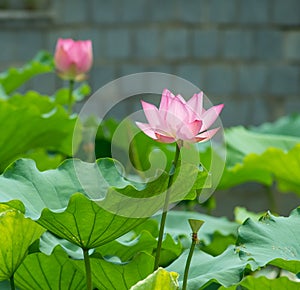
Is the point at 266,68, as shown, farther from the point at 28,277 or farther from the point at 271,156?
the point at 28,277

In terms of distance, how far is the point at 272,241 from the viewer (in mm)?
959

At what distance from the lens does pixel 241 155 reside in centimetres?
189

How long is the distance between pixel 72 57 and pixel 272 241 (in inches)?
39.8

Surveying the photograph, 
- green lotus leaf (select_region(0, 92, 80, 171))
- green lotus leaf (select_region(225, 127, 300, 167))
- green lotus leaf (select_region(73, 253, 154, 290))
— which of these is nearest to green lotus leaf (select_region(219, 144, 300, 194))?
green lotus leaf (select_region(225, 127, 300, 167))

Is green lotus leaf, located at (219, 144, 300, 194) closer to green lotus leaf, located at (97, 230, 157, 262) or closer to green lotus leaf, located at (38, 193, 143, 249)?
green lotus leaf, located at (97, 230, 157, 262)

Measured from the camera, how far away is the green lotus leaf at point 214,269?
3.05ft

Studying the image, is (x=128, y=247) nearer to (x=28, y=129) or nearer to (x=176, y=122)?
(x=176, y=122)

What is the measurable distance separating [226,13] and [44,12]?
972mm

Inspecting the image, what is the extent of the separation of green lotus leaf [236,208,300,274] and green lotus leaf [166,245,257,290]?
Result: 0.01m

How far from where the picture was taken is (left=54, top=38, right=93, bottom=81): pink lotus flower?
6.12ft

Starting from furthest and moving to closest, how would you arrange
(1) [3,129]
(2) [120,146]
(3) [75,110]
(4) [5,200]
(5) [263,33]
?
(5) [263,33], (3) [75,110], (2) [120,146], (1) [3,129], (4) [5,200]

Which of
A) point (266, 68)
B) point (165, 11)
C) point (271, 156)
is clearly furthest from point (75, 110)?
point (271, 156)

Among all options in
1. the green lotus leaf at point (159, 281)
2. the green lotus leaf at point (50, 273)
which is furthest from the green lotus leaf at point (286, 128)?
the green lotus leaf at point (159, 281)

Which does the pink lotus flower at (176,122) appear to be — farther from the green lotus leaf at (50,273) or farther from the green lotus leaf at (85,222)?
the green lotus leaf at (50,273)
